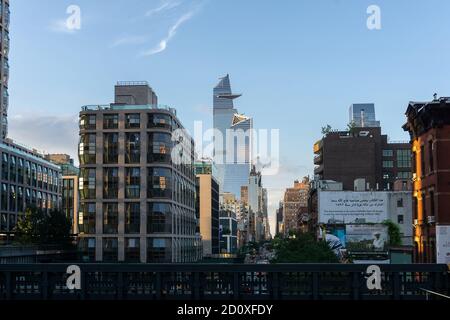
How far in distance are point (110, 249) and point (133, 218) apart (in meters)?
5.58

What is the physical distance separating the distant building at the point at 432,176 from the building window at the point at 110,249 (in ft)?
172

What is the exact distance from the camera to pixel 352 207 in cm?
9225

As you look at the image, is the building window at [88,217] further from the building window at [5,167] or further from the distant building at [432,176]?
the distant building at [432,176]

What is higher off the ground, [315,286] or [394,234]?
Result: [315,286]

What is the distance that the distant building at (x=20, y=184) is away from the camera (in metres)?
112

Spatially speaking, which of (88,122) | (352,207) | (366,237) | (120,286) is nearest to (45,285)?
(120,286)

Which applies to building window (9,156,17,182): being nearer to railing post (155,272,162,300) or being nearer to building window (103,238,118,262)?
building window (103,238,118,262)

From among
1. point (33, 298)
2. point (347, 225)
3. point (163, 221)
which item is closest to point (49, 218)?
point (163, 221)

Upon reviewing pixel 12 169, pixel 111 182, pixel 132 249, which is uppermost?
pixel 12 169

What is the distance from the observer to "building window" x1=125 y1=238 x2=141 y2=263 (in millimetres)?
89188

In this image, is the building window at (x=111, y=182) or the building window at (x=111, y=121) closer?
the building window at (x=111, y=182)

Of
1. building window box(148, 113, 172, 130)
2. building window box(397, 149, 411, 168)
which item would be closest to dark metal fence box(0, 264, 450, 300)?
building window box(148, 113, 172, 130)

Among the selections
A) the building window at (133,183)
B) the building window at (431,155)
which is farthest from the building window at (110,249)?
the building window at (431,155)

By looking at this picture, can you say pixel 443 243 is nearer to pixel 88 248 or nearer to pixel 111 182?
pixel 111 182
